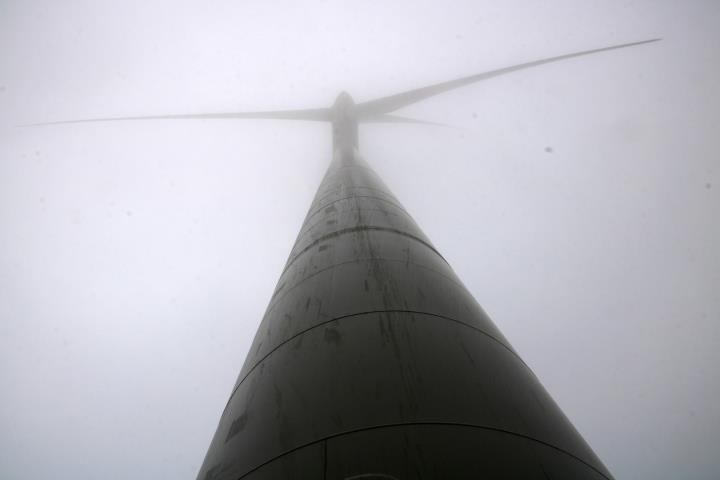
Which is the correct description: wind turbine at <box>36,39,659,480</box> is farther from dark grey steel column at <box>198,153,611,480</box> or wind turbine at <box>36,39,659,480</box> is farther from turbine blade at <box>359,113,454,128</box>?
turbine blade at <box>359,113,454,128</box>

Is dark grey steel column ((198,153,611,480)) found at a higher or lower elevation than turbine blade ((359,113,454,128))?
lower

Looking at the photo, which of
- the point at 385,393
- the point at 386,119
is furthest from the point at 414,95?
the point at 385,393

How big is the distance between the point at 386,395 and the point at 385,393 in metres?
0.02

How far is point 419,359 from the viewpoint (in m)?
2.70

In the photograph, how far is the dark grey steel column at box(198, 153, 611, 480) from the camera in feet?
6.92

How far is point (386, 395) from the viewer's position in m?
2.43

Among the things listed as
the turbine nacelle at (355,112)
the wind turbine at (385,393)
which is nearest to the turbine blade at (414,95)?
the turbine nacelle at (355,112)

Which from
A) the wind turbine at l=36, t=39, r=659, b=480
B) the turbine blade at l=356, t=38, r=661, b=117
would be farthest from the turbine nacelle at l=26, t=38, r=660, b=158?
Answer: the wind turbine at l=36, t=39, r=659, b=480

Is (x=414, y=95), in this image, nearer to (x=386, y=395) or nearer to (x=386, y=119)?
(x=386, y=119)

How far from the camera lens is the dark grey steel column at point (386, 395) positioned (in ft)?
6.92

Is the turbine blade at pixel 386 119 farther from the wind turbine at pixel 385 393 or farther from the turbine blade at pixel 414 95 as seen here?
the wind turbine at pixel 385 393

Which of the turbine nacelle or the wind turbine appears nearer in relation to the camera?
the wind turbine

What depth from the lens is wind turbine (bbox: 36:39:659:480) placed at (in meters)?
2.11

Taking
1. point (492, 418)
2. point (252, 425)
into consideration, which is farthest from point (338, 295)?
point (492, 418)
